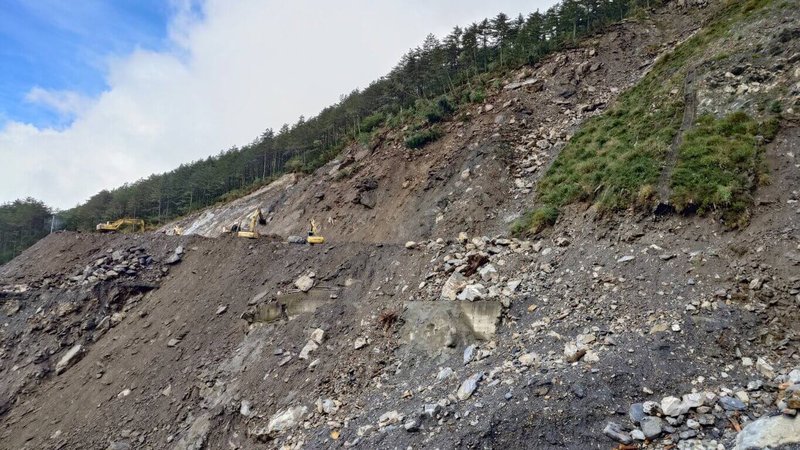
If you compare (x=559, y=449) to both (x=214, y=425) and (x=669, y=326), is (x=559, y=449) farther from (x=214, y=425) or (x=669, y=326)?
(x=214, y=425)

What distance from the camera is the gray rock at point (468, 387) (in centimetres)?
931

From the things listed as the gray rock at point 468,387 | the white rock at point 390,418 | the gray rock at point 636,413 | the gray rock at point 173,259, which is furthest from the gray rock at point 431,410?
the gray rock at point 173,259

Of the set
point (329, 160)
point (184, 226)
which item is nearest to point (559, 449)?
point (329, 160)

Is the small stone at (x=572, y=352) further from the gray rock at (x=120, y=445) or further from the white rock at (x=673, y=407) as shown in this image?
the gray rock at (x=120, y=445)

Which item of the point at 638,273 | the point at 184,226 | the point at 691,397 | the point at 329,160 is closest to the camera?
the point at 691,397

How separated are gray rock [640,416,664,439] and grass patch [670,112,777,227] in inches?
246

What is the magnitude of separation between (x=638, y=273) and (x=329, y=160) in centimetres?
2909

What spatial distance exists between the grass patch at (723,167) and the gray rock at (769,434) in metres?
5.91

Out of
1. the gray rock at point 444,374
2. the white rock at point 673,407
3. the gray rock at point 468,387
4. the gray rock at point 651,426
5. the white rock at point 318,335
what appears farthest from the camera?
the white rock at point 318,335

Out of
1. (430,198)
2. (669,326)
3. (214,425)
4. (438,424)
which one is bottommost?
(214,425)

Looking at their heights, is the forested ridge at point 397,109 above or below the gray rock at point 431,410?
above

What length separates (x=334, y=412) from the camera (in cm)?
1109

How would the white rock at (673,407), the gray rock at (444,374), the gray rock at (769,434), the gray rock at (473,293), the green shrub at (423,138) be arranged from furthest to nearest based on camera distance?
1. the green shrub at (423,138)
2. the gray rock at (473,293)
3. the gray rock at (444,374)
4. the white rock at (673,407)
5. the gray rock at (769,434)

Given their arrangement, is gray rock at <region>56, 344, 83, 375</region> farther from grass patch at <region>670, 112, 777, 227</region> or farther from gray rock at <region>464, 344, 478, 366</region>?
grass patch at <region>670, 112, 777, 227</region>
